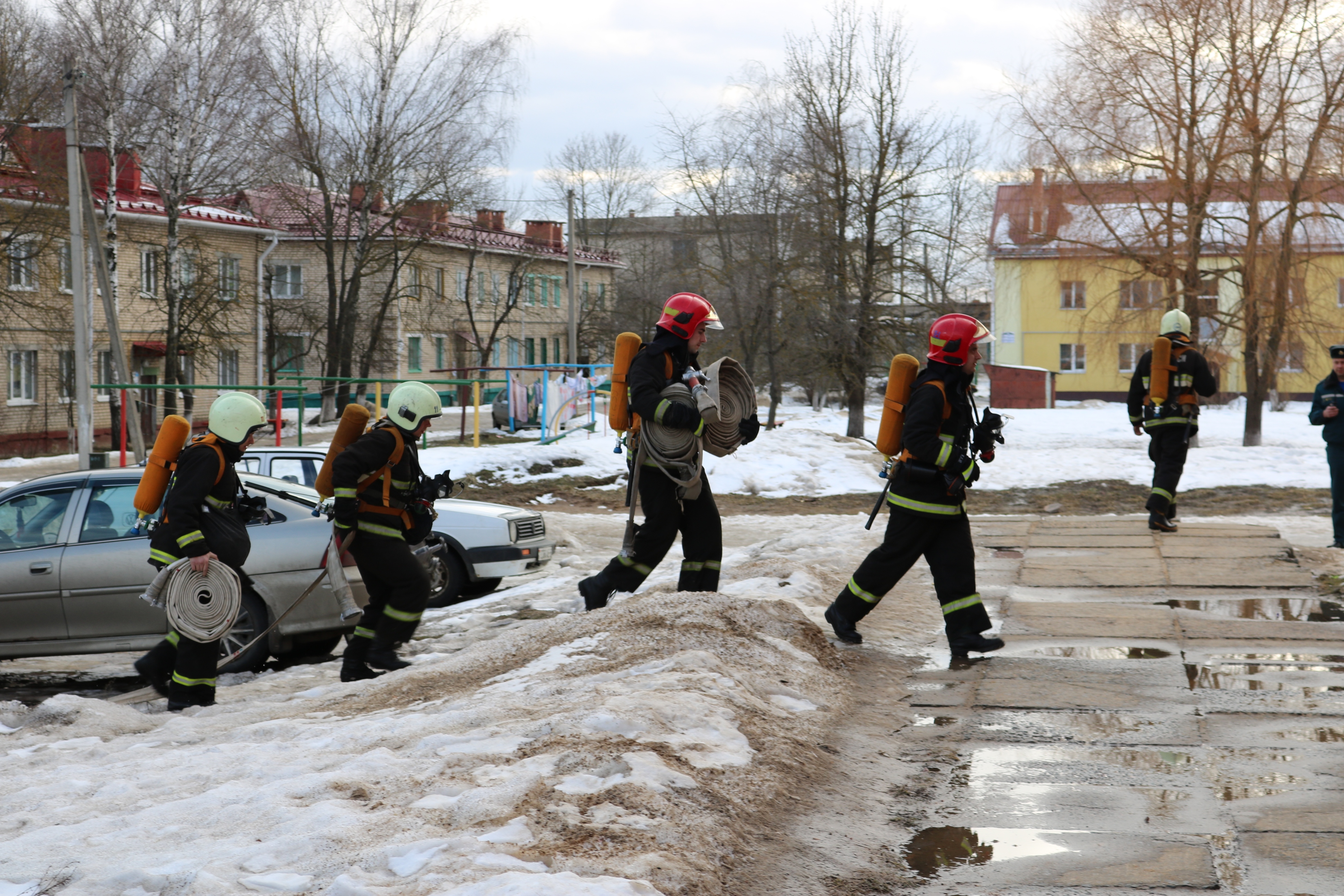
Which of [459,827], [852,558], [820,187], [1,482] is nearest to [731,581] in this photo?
[852,558]

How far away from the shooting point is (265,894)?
10.3ft

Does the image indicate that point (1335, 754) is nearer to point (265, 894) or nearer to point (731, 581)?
point (265, 894)

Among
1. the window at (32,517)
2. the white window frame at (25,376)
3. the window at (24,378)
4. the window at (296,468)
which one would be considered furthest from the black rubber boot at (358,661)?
the window at (24,378)

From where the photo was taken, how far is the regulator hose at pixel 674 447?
6875mm

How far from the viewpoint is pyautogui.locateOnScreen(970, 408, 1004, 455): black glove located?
6297 mm

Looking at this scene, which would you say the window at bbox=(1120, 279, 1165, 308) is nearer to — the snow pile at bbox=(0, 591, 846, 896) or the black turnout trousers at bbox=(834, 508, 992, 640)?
the black turnout trousers at bbox=(834, 508, 992, 640)

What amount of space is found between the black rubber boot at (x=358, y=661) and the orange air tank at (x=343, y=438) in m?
0.89

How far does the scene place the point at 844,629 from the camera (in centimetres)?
662

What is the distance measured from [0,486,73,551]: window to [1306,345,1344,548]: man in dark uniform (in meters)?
9.49

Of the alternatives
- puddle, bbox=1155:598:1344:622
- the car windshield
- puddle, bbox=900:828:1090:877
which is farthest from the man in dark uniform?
the car windshield

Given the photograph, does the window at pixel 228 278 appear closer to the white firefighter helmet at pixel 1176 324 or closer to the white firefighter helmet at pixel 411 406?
the white firefighter helmet at pixel 1176 324

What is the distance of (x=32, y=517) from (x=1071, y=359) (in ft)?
164

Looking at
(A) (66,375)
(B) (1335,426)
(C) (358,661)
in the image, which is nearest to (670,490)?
(C) (358,661)

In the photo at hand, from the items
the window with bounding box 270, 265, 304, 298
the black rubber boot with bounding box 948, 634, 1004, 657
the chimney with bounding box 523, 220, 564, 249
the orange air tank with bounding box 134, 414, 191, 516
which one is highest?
the chimney with bounding box 523, 220, 564, 249
